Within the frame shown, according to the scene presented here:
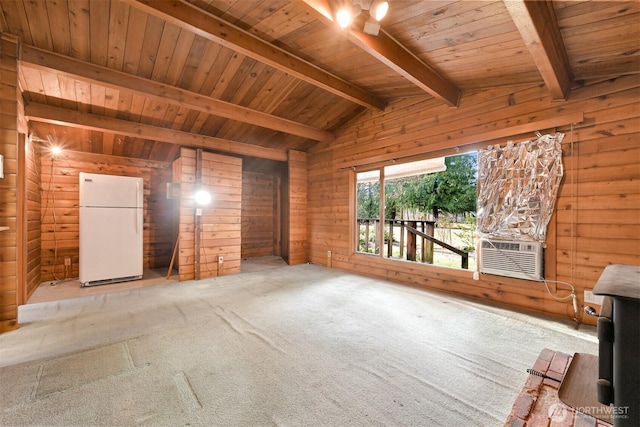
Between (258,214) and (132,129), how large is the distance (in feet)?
10.8

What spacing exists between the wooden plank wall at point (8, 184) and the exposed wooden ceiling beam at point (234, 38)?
1489 mm

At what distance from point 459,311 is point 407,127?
2606mm

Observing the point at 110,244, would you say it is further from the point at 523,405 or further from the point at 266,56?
the point at 523,405

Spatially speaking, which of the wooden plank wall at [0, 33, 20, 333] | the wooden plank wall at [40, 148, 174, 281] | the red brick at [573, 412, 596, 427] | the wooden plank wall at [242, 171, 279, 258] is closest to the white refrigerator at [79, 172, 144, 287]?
the wooden plank wall at [40, 148, 174, 281]

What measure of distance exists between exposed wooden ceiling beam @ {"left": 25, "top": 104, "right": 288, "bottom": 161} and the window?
7.59 feet

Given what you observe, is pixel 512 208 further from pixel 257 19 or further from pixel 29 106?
pixel 29 106

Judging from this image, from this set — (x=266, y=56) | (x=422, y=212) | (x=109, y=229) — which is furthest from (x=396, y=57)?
(x=422, y=212)

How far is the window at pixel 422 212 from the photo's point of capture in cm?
465

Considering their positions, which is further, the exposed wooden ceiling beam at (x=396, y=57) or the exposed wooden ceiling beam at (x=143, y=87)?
A: the exposed wooden ceiling beam at (x=143, y=87)

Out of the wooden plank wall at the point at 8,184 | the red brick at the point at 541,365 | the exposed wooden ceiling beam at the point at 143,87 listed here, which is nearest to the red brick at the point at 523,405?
the red brick at the point at 541,365

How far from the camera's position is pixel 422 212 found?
669 cm

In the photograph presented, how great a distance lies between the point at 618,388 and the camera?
0.95 metres

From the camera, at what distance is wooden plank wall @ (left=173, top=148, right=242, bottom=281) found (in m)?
4.31

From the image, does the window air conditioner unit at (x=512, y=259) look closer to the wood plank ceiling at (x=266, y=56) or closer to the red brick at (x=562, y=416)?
the wood plank ceiling at (x=266, y=56)
